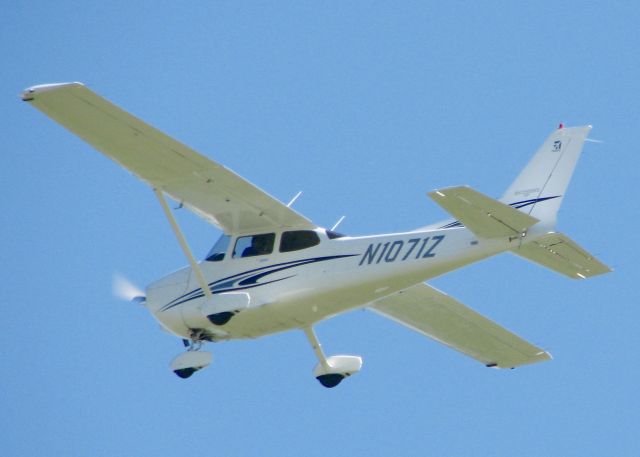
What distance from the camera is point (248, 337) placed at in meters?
20.8

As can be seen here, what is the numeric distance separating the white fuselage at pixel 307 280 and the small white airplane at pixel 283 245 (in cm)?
1

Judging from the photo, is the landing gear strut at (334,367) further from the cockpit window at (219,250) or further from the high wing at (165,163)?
the high wing at (165,163)

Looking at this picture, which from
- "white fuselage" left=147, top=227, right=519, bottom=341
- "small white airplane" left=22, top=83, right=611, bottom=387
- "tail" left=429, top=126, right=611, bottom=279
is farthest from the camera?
"white fuselage" left=147, top=227, right=519, bottom=341

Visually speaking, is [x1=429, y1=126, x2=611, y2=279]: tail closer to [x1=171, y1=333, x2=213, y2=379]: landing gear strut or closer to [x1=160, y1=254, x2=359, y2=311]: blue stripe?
[x1=160, y1=254, x2=359, y2=311]: blue stripe

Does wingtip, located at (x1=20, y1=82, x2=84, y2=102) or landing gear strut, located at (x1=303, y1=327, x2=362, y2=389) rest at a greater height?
wingtip, located at (x1=20, y1=82, x2=84, y2=102)

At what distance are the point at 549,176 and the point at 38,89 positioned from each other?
611 cm

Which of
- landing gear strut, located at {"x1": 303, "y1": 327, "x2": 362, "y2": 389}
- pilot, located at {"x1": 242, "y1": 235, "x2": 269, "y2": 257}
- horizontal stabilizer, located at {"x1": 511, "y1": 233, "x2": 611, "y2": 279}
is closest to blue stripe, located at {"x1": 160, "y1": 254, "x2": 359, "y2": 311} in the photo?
pilot, located at {"x1": 242, "y1": 235, "x2": 269, "y2": 257}

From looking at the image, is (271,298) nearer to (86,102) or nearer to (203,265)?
(203,265)

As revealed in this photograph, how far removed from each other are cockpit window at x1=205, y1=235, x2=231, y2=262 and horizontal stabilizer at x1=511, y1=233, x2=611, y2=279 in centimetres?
410

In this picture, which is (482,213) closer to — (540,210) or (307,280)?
(540,210)

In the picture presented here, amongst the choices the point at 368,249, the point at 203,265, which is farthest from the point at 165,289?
the point at 368,249

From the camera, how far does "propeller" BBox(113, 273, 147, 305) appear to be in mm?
21719

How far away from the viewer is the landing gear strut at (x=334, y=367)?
70.5ft

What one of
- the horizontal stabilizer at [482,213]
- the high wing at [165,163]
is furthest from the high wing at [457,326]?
the horizontal stabilizer at [482,213]
